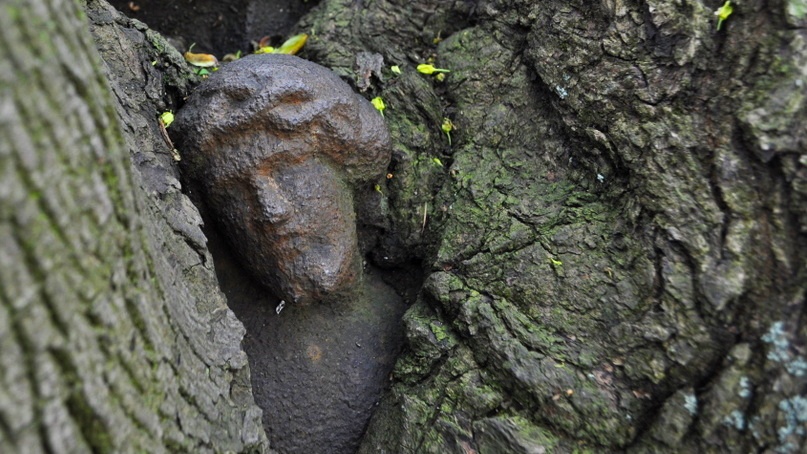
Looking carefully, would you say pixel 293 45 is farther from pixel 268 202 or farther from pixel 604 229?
pixel 604 229

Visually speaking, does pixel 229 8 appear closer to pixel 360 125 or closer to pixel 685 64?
pixel 360 125

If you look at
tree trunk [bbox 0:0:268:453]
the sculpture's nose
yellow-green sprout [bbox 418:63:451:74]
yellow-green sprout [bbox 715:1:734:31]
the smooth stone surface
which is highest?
yellow-green sprout [bbox 715:1:734:31]

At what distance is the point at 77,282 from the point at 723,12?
2148mm

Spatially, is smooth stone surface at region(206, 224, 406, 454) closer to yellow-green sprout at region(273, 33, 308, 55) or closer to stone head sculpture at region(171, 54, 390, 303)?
stone head sculpture at region(171, 54, 390, 303)

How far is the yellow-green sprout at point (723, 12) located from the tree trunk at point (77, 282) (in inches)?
78.0

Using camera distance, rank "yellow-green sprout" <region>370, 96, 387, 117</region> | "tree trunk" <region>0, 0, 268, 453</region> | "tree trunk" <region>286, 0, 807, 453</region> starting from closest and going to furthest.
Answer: "tree trunk" <region>0, 0, 268, 453</region> < "tree trunk" <region>286, 0, 807, 453</region> < "yellow-green sprout" <region>370, 96, 387, 117</region>

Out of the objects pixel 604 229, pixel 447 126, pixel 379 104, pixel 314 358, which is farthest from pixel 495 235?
pixel 314 358

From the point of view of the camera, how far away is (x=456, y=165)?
8.72 feet

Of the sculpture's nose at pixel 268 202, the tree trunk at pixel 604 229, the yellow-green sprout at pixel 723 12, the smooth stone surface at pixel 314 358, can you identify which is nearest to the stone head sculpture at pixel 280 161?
the sculpture's nose at pixel 268 202

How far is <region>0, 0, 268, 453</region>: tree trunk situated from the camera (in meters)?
0.99

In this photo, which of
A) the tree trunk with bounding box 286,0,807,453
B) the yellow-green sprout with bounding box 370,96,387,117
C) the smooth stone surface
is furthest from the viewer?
the yellow-green sprout with bounding box 370,96,387,117

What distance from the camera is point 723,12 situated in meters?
1.99

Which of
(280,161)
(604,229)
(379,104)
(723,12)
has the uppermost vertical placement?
(723,12)

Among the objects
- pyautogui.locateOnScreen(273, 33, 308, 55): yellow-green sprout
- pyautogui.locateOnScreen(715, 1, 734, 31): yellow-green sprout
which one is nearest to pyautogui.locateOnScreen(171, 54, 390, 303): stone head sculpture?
pyautogui.locateOnScreen(273, 33, 308, 55): yellow-green sprout
